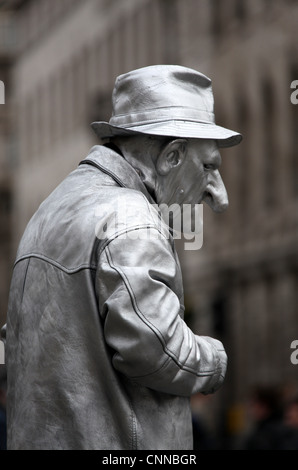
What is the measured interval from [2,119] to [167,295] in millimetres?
61658

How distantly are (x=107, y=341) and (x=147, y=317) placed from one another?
0.16 meters

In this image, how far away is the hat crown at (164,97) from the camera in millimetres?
4738

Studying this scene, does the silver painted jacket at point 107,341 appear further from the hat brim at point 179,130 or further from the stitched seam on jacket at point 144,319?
the hat brim at point 179,130

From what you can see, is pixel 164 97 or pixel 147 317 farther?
pixel 164 97

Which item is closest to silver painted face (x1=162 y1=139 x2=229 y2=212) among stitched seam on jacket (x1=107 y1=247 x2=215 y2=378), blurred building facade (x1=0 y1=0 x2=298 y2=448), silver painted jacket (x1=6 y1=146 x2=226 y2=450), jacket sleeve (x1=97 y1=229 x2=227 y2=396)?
silver painted jacket (x1=6 y1=146 x2=226 y2=450)

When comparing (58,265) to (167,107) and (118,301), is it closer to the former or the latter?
(118,301)

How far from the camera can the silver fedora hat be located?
471 cm

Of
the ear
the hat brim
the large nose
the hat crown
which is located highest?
the hat crown

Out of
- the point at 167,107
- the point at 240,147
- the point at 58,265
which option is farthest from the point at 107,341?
the point at 240,147

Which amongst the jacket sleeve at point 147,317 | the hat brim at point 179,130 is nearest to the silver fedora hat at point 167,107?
the hat brim at point 179,130

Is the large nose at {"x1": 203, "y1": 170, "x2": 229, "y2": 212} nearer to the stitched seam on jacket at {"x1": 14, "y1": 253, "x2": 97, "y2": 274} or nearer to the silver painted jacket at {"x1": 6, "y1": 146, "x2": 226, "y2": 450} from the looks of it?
the silver painted jacket at {"x1": 6, "y1": 146, "x2": 226, "y2": 450}

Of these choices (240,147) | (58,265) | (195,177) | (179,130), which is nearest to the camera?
(58,265)

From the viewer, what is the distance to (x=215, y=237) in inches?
1476

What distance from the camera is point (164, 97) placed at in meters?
4.75
